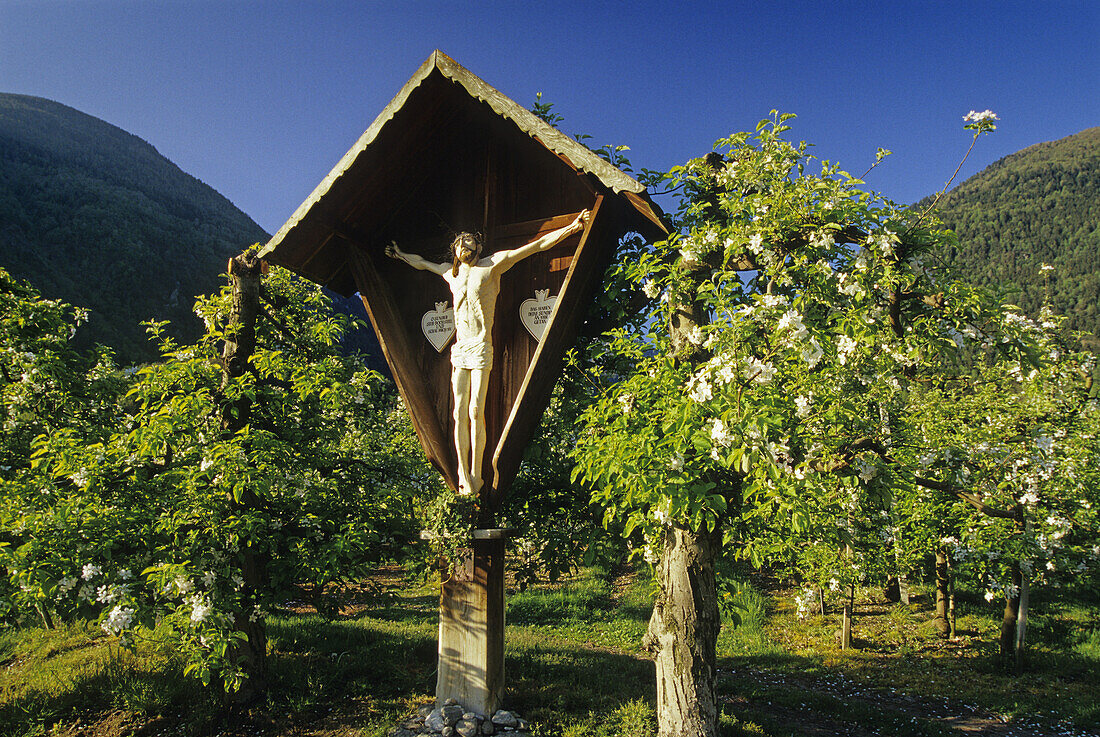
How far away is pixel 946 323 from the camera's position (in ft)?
16.7

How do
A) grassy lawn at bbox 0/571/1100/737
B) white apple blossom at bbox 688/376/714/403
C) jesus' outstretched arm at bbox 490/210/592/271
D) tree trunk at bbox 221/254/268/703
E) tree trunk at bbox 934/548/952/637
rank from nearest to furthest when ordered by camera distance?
white apple blossom at bbox 688/376/714/403 < jesus' outstretched arm at bbox 490/210/592/271 < grassy lawn at bbox 0/571/1100/737 < tree trunk at bbox 221/254/268/703 < tree trunk at bbox 934/548/952/637

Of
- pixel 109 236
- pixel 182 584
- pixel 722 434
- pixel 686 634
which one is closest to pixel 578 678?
pixel 686 634

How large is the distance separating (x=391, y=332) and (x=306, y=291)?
9.20 feet

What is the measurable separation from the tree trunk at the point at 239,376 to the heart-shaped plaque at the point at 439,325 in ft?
6.95

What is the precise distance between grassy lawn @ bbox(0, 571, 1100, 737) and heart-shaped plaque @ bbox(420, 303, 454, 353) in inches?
142

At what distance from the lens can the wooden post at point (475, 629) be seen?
5.95 m

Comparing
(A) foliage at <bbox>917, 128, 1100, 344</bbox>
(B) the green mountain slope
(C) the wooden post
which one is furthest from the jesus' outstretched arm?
(A) foliage at <bbox>917, 128, 1100, 344</bbox>

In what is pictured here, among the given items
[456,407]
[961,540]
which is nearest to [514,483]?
[456,407]

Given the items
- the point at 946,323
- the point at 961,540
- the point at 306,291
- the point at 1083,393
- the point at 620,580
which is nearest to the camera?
the point at 946,323

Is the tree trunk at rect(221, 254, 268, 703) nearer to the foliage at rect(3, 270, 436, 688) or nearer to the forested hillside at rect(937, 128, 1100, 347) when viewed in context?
the foliage at rect(3, 270, 436, 688)

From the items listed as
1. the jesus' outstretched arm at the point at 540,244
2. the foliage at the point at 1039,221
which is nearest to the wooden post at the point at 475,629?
the jesus' outstretched arm at the point at 540,244

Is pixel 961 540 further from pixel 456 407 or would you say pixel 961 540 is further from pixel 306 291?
pixel 306 291

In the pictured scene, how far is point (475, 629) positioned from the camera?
6008mm

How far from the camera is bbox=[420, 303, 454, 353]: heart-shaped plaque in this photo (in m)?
6.50
